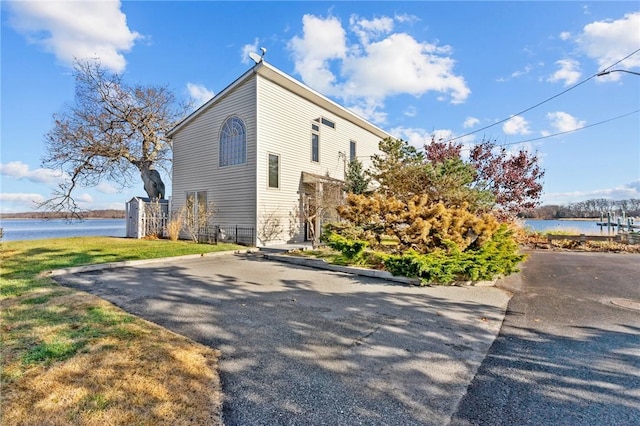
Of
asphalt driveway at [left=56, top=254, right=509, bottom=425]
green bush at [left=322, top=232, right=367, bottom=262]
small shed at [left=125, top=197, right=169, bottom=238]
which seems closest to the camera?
asphalt driveway at [left=56, top=254, right=509, bottom=425]

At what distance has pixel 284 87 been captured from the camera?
14047 millimetres

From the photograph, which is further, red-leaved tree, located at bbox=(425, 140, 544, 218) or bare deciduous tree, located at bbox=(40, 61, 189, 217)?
bare deciduous tree, located at bbox=(40, 61, 189, 217)

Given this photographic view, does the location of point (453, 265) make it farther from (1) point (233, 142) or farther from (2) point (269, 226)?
(1) point (233, 142)

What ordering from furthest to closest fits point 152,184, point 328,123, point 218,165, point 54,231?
point 54,231 → point 152,184 → point 328,123 → point 218,165

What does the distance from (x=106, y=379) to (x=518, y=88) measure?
58.9ft

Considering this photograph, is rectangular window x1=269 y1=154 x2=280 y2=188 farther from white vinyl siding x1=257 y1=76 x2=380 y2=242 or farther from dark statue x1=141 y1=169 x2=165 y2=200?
dark statue x1=141 y1=169 x2=165 y2=200

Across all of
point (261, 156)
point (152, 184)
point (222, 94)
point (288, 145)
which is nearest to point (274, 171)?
point (261, 156)

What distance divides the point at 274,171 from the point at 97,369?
1138 centimetres

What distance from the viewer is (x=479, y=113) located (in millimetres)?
17469

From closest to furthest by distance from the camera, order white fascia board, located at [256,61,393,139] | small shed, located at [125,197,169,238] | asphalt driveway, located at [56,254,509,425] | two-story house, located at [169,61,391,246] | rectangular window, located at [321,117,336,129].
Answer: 1. asphalt driveway, located at [56,254,509,425]
2. white fascia board, located at [256,61,393,139]
3. two-story house, located at [169,61,391,246]
4. small shed, located at [125,197,169,238]
5. rectangular window, located at [321,117,336,129]

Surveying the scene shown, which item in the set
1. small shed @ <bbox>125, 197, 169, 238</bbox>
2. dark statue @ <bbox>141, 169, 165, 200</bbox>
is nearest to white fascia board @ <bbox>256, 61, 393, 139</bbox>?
small shed @ <bbox>125, 197, 169, 238</bbox>

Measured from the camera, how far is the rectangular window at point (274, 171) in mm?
13406

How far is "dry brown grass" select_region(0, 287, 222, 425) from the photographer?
2100mm

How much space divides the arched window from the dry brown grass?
1034 centimetres
